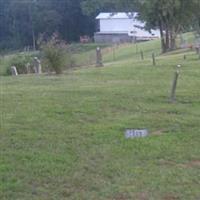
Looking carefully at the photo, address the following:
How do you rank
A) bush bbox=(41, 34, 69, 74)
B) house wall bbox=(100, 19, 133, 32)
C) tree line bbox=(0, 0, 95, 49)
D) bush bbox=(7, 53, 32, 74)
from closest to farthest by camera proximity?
bush bbox=(41, 34, 69, 74)
bush bbox=(7, 53, 32, 74)
tree line bbox=(0, 0, 95, 49)
house wall bbox=(100, 19, 133, 32)

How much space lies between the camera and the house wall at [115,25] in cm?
9894

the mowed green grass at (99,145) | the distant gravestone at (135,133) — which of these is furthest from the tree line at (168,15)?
the distant gravestone at (135,133)

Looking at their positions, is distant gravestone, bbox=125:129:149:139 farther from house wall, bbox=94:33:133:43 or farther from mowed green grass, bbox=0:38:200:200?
house wall, bbox=94:33:133:43

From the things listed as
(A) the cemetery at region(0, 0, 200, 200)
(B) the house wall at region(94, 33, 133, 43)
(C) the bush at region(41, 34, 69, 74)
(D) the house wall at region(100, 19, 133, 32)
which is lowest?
(B) the house wall at region(94, 33, 133, 43)

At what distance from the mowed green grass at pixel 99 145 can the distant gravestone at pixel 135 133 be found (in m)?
0.08

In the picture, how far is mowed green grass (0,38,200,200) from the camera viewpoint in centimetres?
629

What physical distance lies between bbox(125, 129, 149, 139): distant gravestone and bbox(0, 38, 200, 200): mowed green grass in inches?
3.1

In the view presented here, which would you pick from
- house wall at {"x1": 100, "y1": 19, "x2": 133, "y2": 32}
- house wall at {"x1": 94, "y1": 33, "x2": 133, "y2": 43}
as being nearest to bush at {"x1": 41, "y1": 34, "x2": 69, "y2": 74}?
house wall at {"x1": 94, "y1": 33, "x2": 133, "y2": 43}

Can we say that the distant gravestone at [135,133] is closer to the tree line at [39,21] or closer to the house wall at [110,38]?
the tree line at [39,21]

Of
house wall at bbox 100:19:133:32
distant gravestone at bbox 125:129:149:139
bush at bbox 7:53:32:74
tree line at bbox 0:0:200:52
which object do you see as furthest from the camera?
house wall at bbox 100:19:133:32

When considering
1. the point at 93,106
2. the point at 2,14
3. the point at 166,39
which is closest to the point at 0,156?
the point at 93,106

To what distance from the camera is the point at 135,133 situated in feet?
28.0

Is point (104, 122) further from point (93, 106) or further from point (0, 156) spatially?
point (0, 156)

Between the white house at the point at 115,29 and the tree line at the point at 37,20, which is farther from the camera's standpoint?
the white house at the point at 115,29
